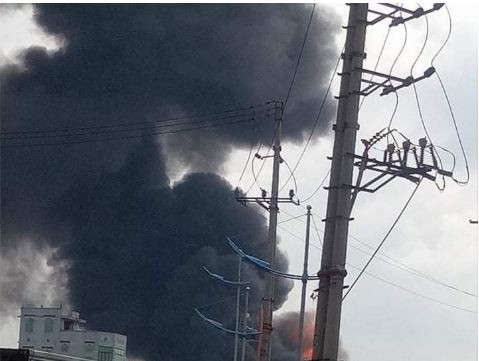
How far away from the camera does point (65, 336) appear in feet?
355

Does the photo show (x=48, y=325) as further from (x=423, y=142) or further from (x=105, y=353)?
(x=423, y=142)

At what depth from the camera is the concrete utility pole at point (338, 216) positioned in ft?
65.9

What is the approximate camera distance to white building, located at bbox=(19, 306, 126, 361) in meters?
107

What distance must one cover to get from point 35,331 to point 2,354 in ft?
291

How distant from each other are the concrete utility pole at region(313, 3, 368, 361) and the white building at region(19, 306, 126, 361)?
8782 cm

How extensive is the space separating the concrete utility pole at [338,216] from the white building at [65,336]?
87820mm

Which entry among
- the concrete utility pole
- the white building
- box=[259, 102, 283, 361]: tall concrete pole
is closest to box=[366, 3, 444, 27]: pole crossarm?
the concrete utility pole

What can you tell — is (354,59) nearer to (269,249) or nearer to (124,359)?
(269,249)

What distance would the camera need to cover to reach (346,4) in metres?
21.8

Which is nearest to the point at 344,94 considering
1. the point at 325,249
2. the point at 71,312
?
the point at 325,249

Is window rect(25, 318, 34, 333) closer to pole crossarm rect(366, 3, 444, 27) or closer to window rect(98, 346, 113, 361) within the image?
window rect(98, 346, 113, 361)

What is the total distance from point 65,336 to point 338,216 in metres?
91.0

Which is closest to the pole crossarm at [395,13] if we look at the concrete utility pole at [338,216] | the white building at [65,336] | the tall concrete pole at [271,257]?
the concrete utility pole at [338,216]

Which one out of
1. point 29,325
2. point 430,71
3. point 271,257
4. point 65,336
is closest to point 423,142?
point 430,71
